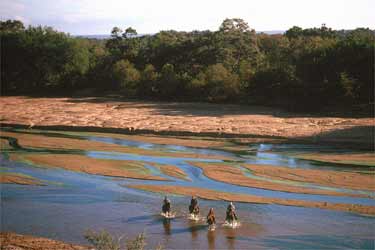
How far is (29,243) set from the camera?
17984 mm

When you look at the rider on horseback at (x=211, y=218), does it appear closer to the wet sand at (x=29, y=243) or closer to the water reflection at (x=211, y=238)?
the water reflection at (x=211, y=238)

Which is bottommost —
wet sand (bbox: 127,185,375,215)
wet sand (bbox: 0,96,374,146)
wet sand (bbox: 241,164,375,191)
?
wet sand (bbox: 127,185,375,215)

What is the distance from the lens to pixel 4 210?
22.5m

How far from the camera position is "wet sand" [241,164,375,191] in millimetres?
25922

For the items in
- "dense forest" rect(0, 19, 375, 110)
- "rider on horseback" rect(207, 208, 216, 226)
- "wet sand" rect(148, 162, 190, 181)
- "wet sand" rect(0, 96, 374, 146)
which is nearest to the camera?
"rider on horseback" rect(207, 208, 216, 226)

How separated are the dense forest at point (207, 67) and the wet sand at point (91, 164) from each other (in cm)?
2708

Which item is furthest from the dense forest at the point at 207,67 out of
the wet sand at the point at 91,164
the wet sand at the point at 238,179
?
the wet sand at the point at 91,164

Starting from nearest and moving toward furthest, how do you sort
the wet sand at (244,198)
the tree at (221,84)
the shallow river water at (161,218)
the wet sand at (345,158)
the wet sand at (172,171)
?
1. the shallow river water at (161,218)
2. the wet sand at (244,198)
3. the wet sand at (172,171)
4. the wet sand at (345,158)
5. the tree at (221,84)

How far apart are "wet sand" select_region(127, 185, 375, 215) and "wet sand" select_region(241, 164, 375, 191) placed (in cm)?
336

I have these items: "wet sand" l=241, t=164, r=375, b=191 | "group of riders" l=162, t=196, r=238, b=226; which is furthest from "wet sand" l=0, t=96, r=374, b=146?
"group of riders" l=162, t=196, r=238, b=226

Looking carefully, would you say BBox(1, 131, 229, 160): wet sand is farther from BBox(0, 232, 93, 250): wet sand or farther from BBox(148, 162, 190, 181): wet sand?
BBox(0, 232, 93, 250): wet sand

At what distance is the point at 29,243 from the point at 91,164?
43.4 feet

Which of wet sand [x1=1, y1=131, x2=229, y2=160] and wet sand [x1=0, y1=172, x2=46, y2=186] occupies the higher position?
wet sand [x1=1, y1=131, x2=229, y2=160]

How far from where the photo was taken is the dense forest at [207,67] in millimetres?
52438
